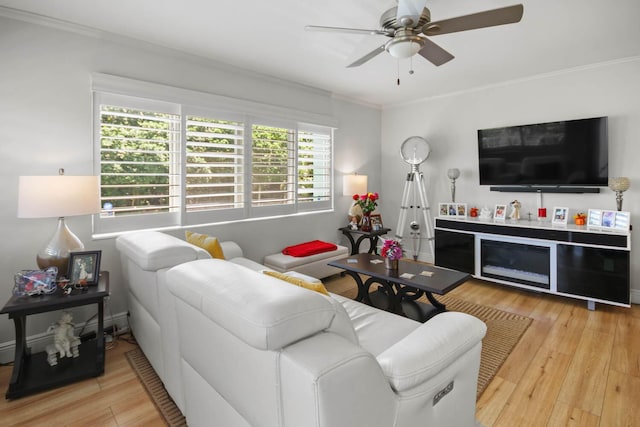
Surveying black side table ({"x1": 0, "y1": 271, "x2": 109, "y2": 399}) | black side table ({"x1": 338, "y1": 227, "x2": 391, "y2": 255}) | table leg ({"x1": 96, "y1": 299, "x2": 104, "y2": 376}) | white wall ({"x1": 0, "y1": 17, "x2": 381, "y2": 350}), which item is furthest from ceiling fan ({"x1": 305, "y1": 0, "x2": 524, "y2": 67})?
black side table ({"x1": 338, "y1": 227, "x2": 391, "y2": 255})

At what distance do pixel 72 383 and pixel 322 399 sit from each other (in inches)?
84.0

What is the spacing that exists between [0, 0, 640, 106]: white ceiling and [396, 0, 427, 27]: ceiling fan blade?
1.52 ft

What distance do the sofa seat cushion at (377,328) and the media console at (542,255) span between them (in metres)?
2.35

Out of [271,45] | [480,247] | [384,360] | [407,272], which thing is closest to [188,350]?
[384,360]

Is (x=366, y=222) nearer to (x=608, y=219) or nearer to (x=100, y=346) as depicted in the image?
(x=608, y=219)

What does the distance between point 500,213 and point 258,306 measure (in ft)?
13.1

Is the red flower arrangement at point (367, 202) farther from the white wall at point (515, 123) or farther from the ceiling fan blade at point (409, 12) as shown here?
the ceiling fan blade at point (409, 12)

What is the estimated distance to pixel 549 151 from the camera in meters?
3.74

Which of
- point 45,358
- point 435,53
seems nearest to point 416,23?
point 435,53

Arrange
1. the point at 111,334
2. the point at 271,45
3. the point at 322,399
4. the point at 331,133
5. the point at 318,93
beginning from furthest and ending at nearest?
the point at 331,133 → the point at 318,93 → the point at 271,45 → the point at 111,334 → the point at 322,399

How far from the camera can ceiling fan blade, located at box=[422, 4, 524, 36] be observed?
177 centimetres

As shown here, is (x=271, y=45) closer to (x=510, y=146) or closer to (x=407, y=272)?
(x=407, y=272)

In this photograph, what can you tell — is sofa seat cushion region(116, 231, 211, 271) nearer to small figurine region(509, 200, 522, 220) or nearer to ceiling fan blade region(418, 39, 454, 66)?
ceiling fan blade region(418, 39, 454, 66)

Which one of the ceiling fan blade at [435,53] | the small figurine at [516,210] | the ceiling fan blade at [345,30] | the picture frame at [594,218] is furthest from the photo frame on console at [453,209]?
the ceiling fan blade at [345,30]
